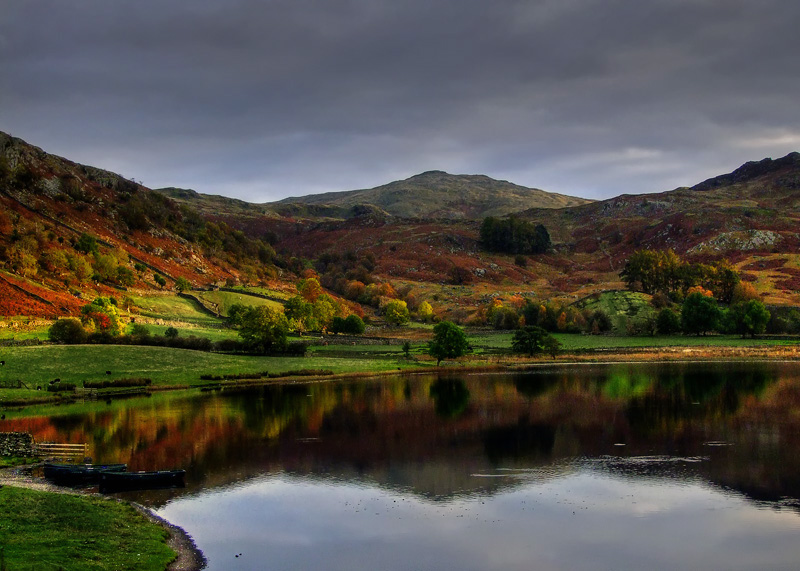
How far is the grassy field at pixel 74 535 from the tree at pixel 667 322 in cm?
10512

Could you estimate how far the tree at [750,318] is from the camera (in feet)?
370

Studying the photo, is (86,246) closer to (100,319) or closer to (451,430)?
(100,319)

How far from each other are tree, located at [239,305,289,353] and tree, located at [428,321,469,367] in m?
21.1

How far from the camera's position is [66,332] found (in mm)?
80625

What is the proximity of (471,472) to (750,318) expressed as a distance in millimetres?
92938

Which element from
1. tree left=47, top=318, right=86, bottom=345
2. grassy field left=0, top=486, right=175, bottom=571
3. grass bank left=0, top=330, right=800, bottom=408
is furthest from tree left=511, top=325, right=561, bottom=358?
grassy field left=0, top=486, right=175, bottom=571

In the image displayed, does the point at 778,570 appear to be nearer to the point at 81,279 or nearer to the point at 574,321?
the point at 574,321

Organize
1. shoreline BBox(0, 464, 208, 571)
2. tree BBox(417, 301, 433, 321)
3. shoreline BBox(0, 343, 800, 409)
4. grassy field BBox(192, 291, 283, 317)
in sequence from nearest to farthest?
shoreline BBox(0, 464, 208, 571), shoreline BBox(0, 343, 800, 409), grassy field BBox(192, 291, 283, 317), tree BBox(417, 301, 433, 321)

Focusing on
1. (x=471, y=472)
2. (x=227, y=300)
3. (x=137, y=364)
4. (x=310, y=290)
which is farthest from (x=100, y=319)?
(x=310, y=290)

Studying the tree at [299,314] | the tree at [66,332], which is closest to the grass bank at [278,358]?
the tree at [66,332]

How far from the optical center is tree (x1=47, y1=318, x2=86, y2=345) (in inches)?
3162

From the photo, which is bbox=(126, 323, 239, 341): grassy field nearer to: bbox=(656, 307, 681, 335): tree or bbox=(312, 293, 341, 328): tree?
bbox=(312, 293, 341, 328): tree

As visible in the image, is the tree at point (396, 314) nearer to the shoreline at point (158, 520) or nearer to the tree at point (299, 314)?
the tree at point (299, 314)

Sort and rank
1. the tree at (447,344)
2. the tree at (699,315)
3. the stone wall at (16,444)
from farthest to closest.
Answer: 1. the tree at (699,315)
2. the tree at (447,344)
3. the stone wall at (16,444)
